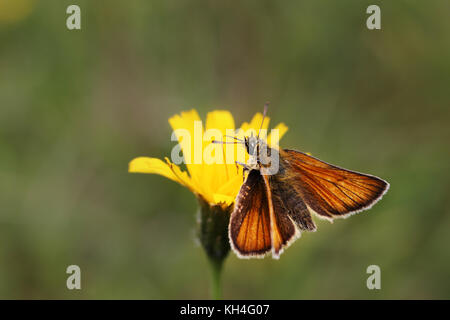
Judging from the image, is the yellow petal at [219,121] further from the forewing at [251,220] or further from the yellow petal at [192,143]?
the forewing at [251,220]

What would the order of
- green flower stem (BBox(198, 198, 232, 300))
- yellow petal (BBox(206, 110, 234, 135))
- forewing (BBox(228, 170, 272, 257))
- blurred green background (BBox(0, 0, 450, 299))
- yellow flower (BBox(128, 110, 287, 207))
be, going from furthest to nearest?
blurred green background (BBox(0, 0, 450, 299)), yellow petal (BBox(206, 110, 234, 135)), green flower stem (BBox(198, 198, 232, 300)), yellow flower (BBox(128, 110, 287, 207)), forewing (BBox(228, 170, 272, 257))

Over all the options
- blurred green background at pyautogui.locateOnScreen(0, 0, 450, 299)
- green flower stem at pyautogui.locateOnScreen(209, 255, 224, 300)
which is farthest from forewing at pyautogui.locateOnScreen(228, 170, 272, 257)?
blurred green background at pyautogui.locateOnScreen(0, 0, 450, 299)

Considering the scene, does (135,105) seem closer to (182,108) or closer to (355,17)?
(182,108)

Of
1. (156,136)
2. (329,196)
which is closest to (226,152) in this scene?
(329,196)

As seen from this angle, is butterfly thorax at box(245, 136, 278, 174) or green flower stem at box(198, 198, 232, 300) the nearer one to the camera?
butterfly thorax at box(245, 136, 278, 174)

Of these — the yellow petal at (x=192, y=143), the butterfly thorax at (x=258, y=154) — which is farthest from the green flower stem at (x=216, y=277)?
the butterfly thorax at (x=258, y=154)

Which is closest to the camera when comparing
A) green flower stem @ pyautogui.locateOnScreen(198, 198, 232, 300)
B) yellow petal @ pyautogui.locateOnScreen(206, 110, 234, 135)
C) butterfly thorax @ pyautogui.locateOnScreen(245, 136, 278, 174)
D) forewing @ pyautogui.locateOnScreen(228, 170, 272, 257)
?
forewing @ pyautogui.locateOnScreen(228, 170, 272, 257)

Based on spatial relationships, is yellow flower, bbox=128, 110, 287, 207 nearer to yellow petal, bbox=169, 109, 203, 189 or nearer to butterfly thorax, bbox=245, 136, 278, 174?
yellow petal, bbox=169, 109, 203, 189
